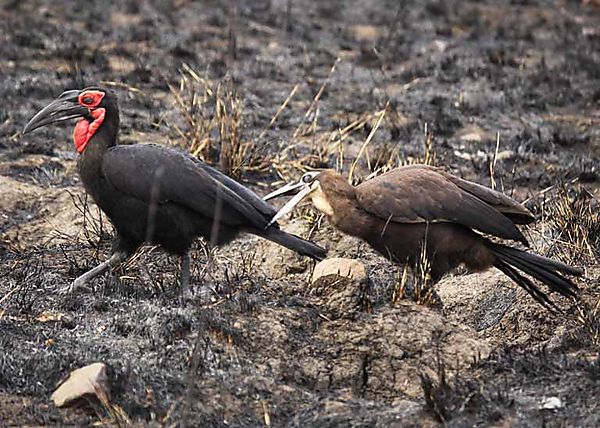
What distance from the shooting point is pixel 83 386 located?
15.8 ft

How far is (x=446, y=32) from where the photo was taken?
14227 millimetres

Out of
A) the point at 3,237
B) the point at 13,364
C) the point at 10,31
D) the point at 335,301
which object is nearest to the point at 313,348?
the point at 335,301

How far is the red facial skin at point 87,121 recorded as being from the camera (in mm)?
6109

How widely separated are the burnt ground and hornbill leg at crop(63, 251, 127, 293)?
0.08 meters

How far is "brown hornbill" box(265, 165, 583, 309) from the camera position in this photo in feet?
19.5

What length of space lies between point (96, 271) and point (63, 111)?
0.93 m

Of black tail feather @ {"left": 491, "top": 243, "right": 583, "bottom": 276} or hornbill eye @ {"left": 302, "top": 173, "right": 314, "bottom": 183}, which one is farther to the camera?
hornbill eye @ {"left": 302, "top": 173, "right": 314, "bottom": 183}

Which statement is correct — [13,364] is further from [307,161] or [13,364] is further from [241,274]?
[307,161]

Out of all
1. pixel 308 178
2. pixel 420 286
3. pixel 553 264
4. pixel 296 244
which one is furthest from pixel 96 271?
pixel 553 264

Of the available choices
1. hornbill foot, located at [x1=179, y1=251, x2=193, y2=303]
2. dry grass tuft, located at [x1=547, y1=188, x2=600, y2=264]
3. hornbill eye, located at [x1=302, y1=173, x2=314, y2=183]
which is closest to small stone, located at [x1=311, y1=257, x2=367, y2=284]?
hornbill eye, located at [x1=302, y1=173, x2=314, y2=183]

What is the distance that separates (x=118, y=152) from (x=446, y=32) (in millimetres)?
8937

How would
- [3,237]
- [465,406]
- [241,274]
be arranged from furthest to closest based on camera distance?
[3,237] → [241,274] → [465,406]

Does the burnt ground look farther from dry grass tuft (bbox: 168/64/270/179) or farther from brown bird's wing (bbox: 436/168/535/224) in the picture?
brown bird's wing (bbox: 436/168/535/224)

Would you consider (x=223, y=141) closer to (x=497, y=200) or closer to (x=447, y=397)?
(x=497, y=200)
